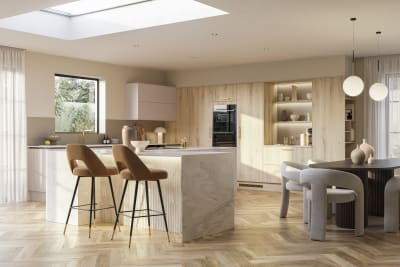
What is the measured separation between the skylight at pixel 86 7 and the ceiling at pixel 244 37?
0.40 metres

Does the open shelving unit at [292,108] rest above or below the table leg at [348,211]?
above

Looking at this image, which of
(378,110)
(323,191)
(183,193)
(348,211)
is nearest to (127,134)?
(183,193)

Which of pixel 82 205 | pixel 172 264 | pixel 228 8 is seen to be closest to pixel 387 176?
pixel 228 8

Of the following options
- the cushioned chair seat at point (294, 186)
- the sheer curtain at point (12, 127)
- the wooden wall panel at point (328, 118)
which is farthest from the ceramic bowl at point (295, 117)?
the sheer curtain at point (12, 127)

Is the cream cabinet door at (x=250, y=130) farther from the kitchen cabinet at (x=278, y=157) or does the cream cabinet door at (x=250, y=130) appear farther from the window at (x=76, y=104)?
the window at (x=76, y=104)

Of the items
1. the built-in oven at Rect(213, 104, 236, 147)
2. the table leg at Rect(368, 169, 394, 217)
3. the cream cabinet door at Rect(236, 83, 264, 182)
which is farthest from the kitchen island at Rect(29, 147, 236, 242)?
the built-in oven at Rect(213, 104, 236, 147)

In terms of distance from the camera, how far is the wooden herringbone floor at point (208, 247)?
13.5 feet

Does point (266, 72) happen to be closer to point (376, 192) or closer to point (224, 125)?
point (224, 125)

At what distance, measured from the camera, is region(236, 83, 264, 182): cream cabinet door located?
9391 millimetres

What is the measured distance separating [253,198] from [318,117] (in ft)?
6.57

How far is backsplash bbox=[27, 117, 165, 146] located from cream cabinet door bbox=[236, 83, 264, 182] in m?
2.11

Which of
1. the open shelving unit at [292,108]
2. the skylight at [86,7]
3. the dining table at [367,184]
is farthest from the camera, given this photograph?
the open shelving unit at [292,108]

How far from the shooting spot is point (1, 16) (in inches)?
221

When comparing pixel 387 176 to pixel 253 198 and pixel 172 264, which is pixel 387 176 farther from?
pixel 172 264
